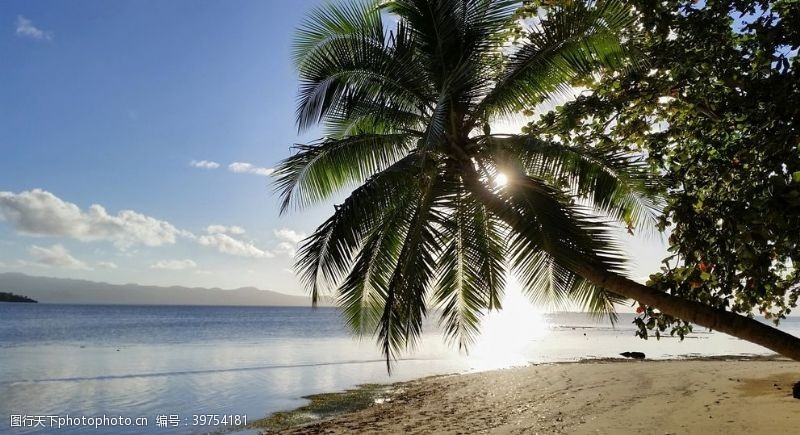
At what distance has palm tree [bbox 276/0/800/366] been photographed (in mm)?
5551

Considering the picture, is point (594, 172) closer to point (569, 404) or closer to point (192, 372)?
point (569, 404)

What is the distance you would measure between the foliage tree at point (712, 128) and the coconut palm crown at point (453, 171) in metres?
0.52

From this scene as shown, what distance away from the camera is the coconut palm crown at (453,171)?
576cm

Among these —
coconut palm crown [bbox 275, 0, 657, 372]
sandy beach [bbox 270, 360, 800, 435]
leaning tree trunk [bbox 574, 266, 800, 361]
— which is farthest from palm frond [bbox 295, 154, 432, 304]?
sandy beach [bbox 270, 360, 800, 435]

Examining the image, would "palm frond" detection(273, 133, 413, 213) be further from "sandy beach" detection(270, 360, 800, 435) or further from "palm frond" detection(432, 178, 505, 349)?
"sandy beach" detection(270, 360, 800, 435)

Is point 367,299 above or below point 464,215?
below

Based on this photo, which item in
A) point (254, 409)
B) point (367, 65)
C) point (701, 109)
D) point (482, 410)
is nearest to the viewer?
point (701, 109)

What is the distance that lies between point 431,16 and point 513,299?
12.6 feet

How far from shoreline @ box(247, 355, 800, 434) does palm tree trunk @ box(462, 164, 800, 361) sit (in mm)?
5917

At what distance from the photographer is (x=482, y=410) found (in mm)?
14133

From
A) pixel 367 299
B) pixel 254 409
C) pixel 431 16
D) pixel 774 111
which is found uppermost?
pixel 431 16

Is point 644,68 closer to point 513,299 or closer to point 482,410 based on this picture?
point 513,299

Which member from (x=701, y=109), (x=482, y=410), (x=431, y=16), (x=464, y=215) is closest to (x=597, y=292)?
(x=464, y=215)

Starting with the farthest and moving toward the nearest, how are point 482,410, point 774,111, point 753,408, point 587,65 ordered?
point 482,410 → point 753,408 → point 587,65 → point 774,111
